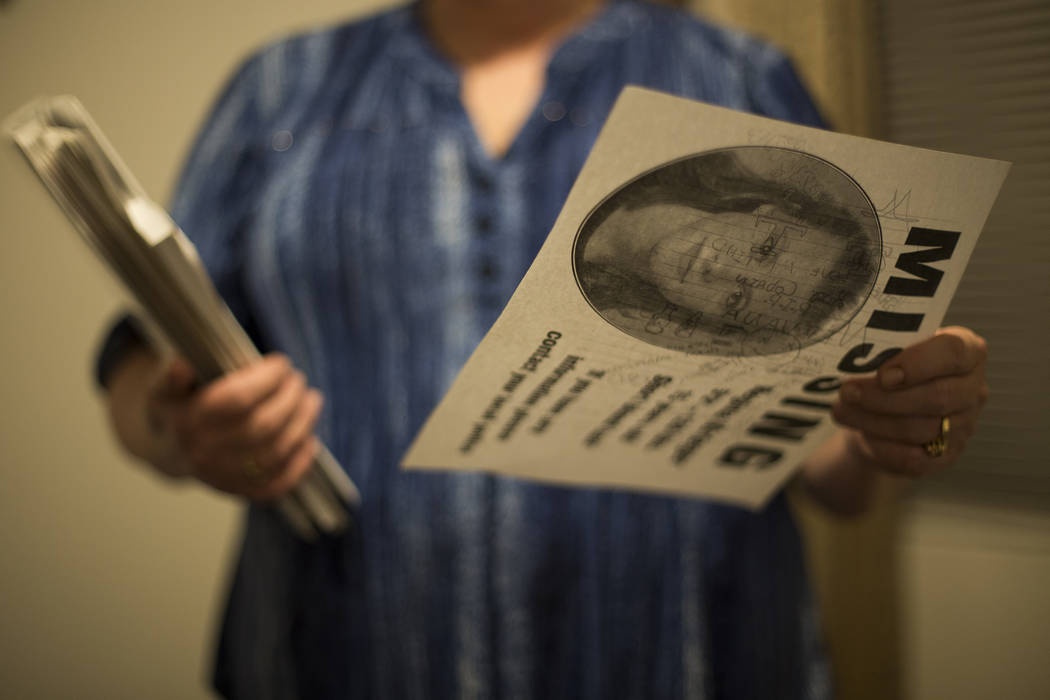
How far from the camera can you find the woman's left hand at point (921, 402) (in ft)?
0.79

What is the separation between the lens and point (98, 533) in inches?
27.5

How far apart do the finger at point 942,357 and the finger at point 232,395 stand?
1.01ft

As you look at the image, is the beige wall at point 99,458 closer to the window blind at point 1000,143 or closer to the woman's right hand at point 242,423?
the window blind at point 1000,143

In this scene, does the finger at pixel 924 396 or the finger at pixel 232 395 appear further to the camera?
the finger at pixel 232 395

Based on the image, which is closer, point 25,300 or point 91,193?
point 91,193

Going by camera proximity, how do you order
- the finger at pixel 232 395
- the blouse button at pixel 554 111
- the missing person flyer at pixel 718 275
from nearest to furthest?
the missing person flyer at pixel 718 275, the finger at pixel 232 395, the blouse button at pixel 554 111

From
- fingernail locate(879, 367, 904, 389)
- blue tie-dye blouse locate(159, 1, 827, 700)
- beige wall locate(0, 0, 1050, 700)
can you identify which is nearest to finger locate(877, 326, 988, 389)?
fingernail locate(879, 367, 904, 389)

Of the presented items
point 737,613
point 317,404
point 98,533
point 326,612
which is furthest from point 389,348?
point 98,533

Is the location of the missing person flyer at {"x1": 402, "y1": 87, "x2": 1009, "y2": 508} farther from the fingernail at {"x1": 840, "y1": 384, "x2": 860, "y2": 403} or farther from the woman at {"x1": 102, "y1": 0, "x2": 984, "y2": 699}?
the woman at {"x1": 102, "y1": 0, "x2": 984, "y2": 699}

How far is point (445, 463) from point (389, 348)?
7.7 inches

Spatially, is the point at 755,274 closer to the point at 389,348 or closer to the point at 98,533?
the point at 389,348

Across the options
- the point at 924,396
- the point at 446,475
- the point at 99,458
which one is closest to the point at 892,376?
the point at 924,396

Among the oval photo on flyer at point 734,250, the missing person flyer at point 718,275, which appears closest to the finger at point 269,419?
the missing person flyer at point 718,275

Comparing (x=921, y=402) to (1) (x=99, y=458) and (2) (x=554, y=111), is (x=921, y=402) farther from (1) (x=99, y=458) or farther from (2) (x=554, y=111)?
(1) (x=99, y=458)
